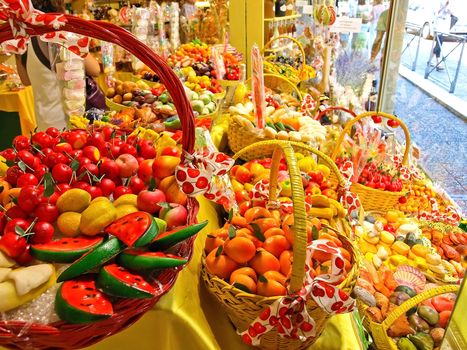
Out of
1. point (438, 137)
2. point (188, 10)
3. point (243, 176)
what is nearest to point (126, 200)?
point (243, 176)

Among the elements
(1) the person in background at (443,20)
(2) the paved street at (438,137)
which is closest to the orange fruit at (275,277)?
(2) the paved street at (438,137)

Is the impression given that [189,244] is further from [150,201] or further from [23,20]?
[23,20]

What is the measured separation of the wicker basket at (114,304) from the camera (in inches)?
28.7

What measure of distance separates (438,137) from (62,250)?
359 cm

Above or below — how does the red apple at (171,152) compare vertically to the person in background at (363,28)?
below

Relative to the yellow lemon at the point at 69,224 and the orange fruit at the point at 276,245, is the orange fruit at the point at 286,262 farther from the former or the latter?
the yellow lemon at the point at 69,224

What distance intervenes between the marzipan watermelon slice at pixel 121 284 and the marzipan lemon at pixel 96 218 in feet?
0.44

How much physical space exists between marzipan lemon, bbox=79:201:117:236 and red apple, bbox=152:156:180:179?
0.23m

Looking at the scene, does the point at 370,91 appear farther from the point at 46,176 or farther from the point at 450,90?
the point at 46,176

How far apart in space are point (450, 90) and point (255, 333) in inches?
160

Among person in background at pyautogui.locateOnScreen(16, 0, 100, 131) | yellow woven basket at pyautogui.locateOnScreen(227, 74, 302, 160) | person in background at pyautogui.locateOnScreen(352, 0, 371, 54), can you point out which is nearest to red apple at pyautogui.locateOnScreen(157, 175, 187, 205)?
yellow woven basket at pyautogui.locateOnScreen(227, 74, 302, 160)

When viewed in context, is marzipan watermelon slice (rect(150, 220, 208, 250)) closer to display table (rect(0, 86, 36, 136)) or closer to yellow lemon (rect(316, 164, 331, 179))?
yellow lemon (rect(316, 164, 331, 179))

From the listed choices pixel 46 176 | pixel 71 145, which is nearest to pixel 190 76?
pixel 71 145

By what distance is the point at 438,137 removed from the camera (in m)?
3.55
